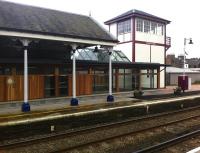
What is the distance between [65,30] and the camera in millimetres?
19391

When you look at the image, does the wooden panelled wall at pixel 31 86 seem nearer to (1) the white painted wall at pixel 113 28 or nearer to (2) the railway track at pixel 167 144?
(2) the railway track at pixel 167 144

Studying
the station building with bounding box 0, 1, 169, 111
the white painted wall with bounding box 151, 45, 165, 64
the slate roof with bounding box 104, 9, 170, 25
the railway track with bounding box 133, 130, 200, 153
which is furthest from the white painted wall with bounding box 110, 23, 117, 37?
the railway track with bounding box 133, 130, 200, 153

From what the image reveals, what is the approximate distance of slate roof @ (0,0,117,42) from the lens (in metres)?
17.1

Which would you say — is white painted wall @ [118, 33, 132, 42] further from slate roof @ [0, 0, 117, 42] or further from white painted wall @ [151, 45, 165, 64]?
slate roof @ [0, 0, 117, 42]

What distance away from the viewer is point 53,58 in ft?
77.4

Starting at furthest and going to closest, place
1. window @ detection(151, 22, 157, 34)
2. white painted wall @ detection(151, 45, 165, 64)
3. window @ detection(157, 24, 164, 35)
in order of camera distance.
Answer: window @ detection(157, 24, 164, 35)
window @ detection(151, 22, 157, 34)
white painted wall @ detection(151, 45, 165, 64)

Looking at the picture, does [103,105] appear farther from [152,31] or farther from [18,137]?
[152,31]

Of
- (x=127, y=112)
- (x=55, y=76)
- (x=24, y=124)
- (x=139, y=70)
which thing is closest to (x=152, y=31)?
(x=139, y=70)

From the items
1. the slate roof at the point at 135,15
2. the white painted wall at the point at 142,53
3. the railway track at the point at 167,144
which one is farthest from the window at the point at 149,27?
the railway track at the point at 167,144

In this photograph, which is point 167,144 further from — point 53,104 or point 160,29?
point 160,29

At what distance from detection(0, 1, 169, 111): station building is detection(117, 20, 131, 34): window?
5.64 meters

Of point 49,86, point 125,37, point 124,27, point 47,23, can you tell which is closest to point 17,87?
point 49,86

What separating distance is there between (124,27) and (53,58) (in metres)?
13.8

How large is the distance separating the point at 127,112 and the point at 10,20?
360 inches
